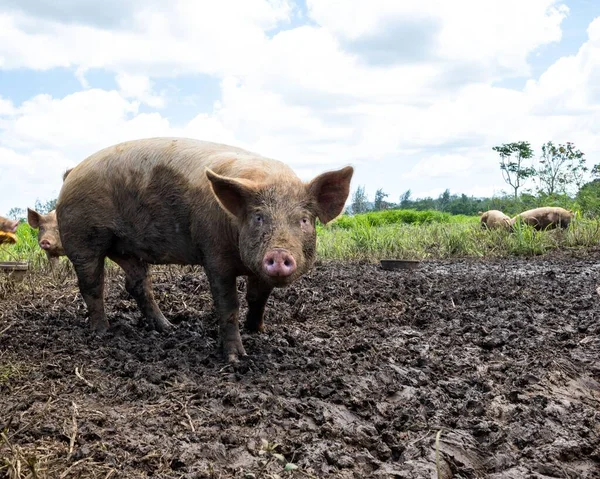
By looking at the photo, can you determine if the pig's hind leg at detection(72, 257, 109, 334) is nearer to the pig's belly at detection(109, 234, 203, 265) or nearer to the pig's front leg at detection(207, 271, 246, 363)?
the pig's belly at detection(109, 234, 203, 265)

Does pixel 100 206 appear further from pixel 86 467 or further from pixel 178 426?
pixel 86 467

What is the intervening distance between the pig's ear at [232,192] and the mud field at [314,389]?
36.5 inches

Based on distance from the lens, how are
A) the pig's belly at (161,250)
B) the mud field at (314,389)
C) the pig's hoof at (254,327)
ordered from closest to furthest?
the mud field at (314,389) → the pig's belly at (161,250) → the pig's hoof at (254,327)

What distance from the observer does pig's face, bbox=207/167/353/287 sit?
3.52 m

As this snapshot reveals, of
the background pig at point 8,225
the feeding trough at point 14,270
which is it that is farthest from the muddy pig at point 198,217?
the background pig at point 8,225

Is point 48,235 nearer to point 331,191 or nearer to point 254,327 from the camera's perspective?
point 254,327

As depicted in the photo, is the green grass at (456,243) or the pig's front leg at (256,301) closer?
the pig's front leg at (256,301)

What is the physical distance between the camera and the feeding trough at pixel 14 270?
645cm

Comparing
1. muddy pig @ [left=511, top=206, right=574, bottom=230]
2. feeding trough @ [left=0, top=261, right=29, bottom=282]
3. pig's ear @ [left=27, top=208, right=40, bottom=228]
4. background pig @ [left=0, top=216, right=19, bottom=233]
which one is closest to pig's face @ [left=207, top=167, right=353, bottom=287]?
feeding trough @ [left=0, top=261, right=29, bottom=282]

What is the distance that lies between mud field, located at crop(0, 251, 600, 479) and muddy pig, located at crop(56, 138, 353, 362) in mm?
374

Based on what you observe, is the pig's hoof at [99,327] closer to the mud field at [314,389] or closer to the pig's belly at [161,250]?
the mud field at [314,389]

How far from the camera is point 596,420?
3436 mm

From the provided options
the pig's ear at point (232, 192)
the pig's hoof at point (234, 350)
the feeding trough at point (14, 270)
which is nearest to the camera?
the pig's ear at point (232, 192)

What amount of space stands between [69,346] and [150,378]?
37.2 inches
